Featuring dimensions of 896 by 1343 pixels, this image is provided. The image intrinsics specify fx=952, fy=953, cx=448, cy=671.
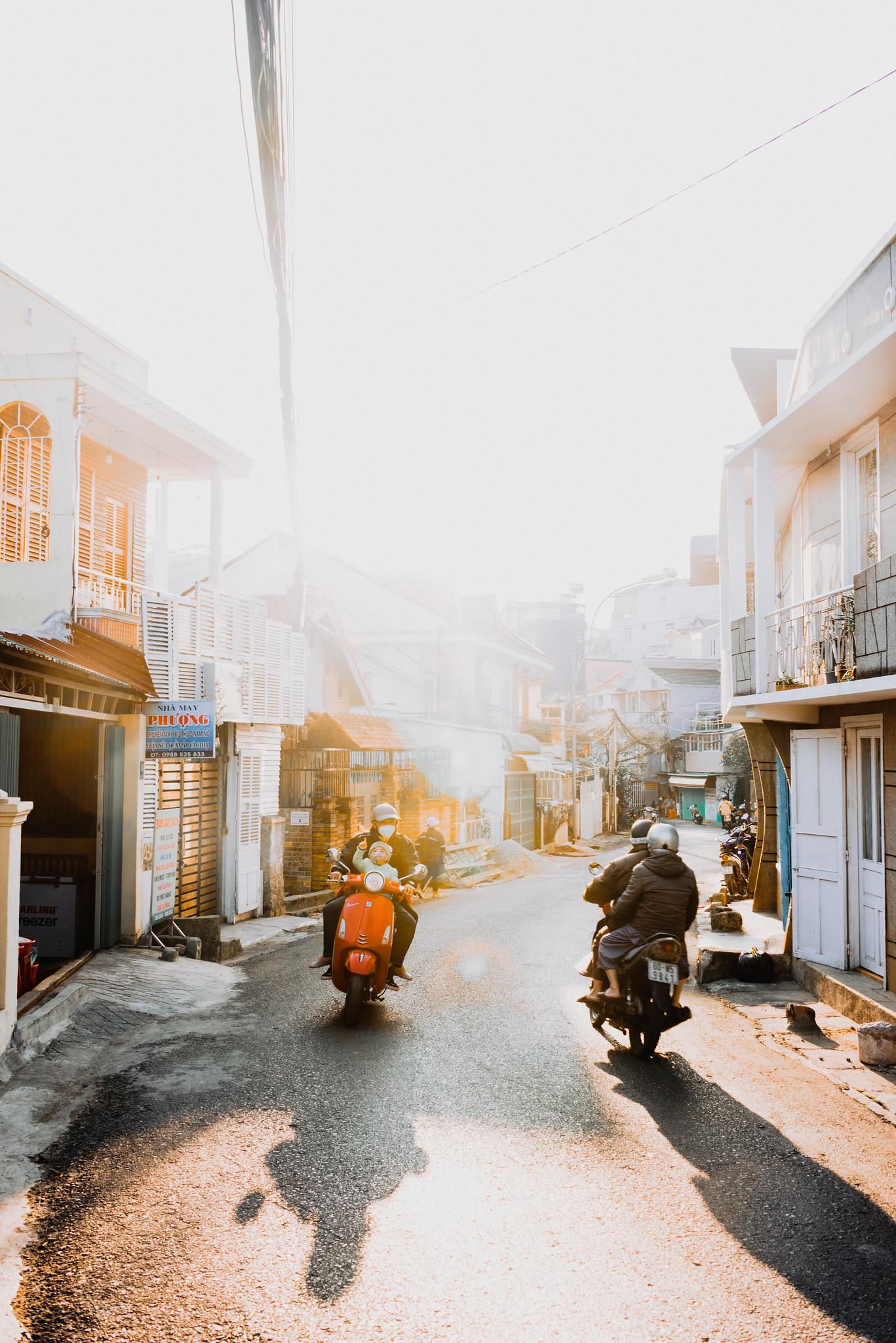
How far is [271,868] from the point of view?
1559 cm

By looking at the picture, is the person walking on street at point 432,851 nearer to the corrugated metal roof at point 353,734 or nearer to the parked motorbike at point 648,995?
the corrugated metal roof at point 353,734

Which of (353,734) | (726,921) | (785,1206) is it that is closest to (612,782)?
(353,734)

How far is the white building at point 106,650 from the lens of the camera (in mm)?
10305

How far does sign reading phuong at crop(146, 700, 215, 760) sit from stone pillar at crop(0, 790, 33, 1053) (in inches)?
168

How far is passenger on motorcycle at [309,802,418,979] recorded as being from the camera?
8.35 metres

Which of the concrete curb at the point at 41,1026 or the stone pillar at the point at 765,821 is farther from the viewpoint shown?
the stone pillar at the point at 765,821

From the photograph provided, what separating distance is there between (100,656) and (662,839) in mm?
6361

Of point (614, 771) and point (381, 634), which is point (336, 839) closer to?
point (381, 634)

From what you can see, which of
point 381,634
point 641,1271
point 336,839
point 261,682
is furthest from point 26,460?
point 381,634

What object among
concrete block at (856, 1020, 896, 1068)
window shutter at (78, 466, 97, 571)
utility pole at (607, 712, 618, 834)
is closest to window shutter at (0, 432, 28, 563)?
window shutter at (78, 466, 97, 571)

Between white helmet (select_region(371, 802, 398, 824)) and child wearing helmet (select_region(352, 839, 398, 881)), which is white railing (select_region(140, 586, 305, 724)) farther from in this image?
child wearing helmet (select_region(352, 839, 398, 881))

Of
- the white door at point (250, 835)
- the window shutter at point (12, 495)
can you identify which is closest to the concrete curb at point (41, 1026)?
the window shutter at point (12, 495)

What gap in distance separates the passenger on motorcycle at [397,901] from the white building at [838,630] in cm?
418

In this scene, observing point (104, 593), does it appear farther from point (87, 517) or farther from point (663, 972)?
point (663, 972)
